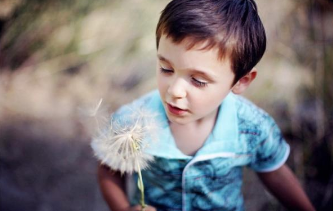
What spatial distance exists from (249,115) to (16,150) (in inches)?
39.7

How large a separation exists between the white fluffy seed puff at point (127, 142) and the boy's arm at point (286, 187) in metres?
0.39

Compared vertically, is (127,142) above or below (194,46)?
below

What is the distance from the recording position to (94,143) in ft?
3.88

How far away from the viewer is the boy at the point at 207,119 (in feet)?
3.24

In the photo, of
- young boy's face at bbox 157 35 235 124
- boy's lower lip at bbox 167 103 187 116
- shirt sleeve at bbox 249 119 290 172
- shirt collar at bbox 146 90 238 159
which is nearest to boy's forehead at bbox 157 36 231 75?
young boy's face at bbox 157 35 235 124

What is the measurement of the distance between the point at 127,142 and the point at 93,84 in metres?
1.05

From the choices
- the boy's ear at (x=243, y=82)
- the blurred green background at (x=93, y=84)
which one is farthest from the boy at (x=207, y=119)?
the blurred green background at (x=93, y=84)

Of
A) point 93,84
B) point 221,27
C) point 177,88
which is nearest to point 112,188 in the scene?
point 177,88

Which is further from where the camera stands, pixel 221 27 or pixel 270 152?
pixel 270 152

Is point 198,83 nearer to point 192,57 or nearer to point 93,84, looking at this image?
point 192,57

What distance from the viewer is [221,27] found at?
98 cm

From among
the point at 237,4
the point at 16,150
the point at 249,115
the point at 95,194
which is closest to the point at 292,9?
the point at 249,115

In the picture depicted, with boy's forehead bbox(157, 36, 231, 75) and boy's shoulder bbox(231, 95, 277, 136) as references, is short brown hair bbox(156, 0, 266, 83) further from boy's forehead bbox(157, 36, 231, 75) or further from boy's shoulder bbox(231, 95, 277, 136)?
boy's shoulder bbox(231, 95, 277, 136)

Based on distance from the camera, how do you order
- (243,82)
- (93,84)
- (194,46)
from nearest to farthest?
(194,46) < (243,82) < (93,84)
